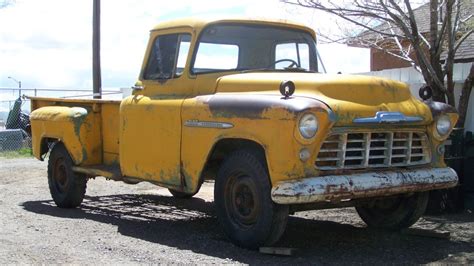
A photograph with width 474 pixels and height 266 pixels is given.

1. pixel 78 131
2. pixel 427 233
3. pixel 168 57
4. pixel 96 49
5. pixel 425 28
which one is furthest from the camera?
pixel 96 49

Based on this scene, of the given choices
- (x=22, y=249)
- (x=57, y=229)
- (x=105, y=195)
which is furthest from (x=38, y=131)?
(x=22, y=249)

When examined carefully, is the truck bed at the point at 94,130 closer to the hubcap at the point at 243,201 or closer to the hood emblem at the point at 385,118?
the hubcap at the point at 243,201

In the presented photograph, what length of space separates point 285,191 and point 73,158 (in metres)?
4.03

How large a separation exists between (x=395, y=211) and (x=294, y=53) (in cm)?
217

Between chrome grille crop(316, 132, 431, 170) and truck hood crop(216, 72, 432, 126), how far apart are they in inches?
6.8

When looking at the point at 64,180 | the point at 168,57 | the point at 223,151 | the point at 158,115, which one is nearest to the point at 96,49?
the point at 64,180

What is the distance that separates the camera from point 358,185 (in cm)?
581

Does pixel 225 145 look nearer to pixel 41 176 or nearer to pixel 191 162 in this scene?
pixel 191 162

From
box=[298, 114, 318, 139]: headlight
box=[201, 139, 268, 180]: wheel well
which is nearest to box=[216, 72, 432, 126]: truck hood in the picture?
box=[298, 114, 318, 139]: headlight

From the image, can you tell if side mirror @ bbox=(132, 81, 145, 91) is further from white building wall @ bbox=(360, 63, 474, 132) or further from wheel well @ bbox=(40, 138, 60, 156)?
white building wall @ bbox=(360, 63, 474, 132)

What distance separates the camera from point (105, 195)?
1051 centimetres

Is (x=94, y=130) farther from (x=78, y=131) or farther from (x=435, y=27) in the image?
(x=435, y=27)

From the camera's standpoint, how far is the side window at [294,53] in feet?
25.1

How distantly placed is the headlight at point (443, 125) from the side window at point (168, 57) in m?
2.78
